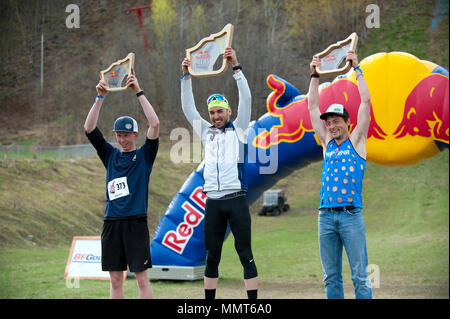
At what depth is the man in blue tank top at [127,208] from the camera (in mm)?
3602

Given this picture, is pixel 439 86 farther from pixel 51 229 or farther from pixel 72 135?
pixel 51 229

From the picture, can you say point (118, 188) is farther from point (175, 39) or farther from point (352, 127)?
point (175, 39)

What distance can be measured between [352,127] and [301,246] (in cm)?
508

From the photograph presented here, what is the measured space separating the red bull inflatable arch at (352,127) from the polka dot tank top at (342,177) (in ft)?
8.07

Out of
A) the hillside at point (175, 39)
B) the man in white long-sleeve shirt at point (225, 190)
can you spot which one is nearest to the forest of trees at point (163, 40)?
the hillside at point (175, 39)

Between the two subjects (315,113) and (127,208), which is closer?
(127,208)

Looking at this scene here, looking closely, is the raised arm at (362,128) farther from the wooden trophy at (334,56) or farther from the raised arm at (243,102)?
the raised arm at (243,102)

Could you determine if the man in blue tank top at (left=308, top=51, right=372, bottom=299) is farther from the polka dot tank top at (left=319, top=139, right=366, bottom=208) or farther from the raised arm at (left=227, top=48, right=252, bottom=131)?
the raised arm at (left=227, top=48, right=252, bottom=131)

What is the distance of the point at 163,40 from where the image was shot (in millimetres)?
8031

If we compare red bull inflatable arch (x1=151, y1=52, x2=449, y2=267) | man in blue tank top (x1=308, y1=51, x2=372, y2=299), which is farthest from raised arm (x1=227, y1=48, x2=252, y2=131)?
red bull inflatable arch (x1=151, y1=52, x2=449, y2=267)

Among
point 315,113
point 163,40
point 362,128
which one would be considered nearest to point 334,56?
point 315,113

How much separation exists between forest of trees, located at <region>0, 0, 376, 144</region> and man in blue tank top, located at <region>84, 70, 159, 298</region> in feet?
7.97

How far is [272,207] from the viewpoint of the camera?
48.8 ft
